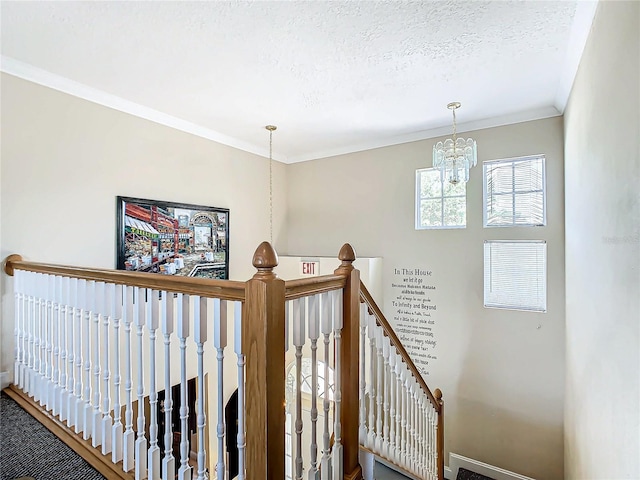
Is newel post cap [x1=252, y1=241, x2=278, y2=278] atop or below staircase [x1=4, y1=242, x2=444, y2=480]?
atop

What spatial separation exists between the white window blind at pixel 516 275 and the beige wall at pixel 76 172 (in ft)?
10.6

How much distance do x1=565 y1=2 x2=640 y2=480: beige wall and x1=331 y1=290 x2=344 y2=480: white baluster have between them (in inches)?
41.7

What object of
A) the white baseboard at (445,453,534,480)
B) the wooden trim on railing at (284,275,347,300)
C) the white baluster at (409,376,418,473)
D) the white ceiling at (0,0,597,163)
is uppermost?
the white ceiling at (0,0,597,163)

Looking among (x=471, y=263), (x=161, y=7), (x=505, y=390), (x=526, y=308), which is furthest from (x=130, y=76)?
(x=505, y=390)

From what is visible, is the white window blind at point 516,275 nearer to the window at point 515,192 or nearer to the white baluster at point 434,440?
the window at point 515,192

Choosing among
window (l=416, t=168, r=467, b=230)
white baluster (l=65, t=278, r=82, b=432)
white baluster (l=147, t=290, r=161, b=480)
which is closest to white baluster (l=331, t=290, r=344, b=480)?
white baluster (l=147, t=290, r=161, b=480)

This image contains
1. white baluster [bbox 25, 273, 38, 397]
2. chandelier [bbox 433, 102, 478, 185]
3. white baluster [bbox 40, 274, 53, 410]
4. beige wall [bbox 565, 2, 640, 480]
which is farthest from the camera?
chandelier [bbox 433, 102, 478, 185]

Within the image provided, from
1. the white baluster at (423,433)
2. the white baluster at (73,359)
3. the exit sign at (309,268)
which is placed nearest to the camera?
the white baluster at (73,359)

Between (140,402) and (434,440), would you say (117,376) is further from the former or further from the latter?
(434,440)

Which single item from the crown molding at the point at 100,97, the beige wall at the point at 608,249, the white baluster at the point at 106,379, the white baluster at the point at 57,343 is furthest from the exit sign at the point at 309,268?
the white baluster at the point at 106,379

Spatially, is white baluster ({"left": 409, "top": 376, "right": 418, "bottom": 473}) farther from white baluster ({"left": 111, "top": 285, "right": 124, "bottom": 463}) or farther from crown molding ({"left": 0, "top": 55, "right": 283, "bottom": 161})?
crown molding ({"left": 0, "top": 55, "right": 283, "bottom": 161})

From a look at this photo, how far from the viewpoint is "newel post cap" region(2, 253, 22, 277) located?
2305 millimetres

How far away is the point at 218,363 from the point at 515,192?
3463 millimetres

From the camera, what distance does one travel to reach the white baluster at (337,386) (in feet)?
4.92
